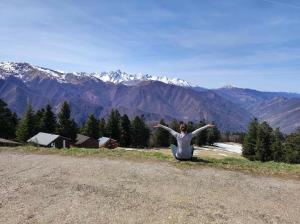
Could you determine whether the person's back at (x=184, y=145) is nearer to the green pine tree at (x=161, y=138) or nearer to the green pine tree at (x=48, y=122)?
the green pine tree at (x=48, y=122)

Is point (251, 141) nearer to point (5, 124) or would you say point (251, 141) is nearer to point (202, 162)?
point (5, 124)

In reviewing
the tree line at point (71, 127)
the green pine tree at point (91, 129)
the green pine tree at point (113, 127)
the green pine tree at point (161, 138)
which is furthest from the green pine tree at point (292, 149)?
the green pine tree at point (161, 138)

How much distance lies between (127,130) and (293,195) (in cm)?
10834

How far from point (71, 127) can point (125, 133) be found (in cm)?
2470

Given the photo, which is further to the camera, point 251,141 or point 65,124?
point 251,141

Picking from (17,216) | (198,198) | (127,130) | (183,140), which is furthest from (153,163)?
(127,130)

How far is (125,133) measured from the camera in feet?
400

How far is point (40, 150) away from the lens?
24125 millimetres

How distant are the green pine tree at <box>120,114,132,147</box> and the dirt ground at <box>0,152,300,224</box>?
331ft

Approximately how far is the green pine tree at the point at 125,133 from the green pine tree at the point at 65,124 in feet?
72.8

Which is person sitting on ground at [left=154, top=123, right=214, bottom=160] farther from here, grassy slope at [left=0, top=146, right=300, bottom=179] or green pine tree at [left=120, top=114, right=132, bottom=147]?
green pine tree at [left=120, top=114, right=132, bottom=147]

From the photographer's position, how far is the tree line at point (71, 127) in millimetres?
95250

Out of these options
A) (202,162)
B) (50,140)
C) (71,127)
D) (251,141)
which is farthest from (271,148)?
(202,162)

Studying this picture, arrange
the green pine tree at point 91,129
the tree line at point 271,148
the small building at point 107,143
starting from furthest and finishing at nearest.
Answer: the green pine tree at point 91,129
the small building at point 107,143
the tree line at point 271,148
